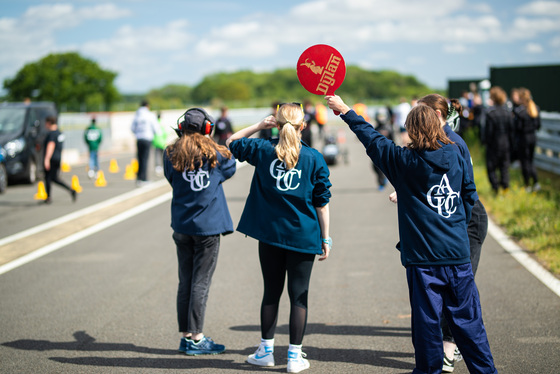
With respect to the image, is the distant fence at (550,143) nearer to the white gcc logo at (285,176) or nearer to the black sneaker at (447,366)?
the black sneaker at (447,366)

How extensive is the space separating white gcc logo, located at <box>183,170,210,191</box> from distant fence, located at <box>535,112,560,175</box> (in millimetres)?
11795

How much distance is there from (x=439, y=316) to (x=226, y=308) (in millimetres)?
2718

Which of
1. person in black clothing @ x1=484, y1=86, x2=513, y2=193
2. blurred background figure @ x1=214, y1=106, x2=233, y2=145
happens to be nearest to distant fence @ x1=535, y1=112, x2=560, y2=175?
person in black clothing @ x1=484, y1=86, x2=513, y2=193

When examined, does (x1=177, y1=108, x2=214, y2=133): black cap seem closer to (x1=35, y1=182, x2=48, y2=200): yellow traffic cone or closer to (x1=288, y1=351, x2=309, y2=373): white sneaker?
(x1=288, y1=351, x2=309, y2=373): white sneaker

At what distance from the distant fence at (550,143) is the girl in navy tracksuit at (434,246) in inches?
465

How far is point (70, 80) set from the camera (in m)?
131

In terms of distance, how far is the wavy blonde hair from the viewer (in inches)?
175

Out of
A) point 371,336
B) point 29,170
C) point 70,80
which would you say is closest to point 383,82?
point 70,80

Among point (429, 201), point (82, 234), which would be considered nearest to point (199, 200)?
point (429, 201)

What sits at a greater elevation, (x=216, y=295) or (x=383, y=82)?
(x=383, y=82)

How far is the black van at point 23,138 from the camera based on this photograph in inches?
637

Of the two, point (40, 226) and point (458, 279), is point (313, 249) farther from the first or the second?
point (40, 226)

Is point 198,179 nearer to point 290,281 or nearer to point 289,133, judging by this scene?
point 289,133

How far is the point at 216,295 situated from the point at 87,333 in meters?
1.50
